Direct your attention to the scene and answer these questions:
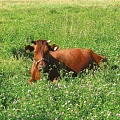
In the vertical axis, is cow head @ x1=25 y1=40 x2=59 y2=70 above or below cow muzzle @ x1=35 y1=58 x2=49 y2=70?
above

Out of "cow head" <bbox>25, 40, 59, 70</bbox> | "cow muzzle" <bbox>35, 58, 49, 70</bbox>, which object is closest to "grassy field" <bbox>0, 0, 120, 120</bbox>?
"cow muzzle" <bbox>35, 58, 49, 70</bbox>

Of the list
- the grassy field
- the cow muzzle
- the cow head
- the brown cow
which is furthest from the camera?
the brown cow

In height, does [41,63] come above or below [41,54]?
below

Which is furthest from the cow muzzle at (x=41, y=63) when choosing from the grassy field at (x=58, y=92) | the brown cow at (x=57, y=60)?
the grassy field at (x=58, y=92)

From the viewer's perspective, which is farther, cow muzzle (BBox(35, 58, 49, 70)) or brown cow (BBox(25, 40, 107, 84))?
brown cow (BBox(25, 40, 107, 84))

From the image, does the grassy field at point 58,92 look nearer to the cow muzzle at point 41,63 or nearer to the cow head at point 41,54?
the cow muzzle at point 41,63

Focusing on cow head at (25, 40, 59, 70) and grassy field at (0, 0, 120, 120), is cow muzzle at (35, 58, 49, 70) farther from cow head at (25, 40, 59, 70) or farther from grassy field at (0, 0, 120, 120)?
grassy field at (0, 0, 120, 120)

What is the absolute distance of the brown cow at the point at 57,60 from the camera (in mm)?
7640

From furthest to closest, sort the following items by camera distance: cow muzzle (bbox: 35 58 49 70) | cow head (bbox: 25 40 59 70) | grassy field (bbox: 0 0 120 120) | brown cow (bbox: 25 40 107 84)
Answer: brown cow (bbox: 25 40 107 84), cow head (bbox: 25 40 59 70), cow muzzle (bbox: 35 58 49 70), grassy field (bbox: 0 0 120 120)

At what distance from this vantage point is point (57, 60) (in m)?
8.37

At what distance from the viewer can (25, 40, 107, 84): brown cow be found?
25.1 ft

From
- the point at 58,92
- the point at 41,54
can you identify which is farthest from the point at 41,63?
the point at 58,92

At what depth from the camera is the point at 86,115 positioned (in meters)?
5.46

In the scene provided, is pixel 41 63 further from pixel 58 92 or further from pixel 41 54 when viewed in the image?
pixel 58 92
